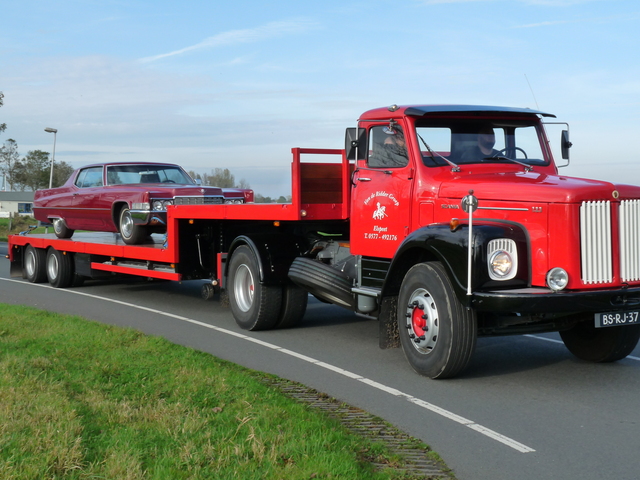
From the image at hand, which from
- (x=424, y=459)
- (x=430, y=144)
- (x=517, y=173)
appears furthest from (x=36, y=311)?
(x=424, y=459)

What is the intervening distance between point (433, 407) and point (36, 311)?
680cm

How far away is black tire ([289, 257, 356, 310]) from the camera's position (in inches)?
340

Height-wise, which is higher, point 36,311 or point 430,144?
point 430,144

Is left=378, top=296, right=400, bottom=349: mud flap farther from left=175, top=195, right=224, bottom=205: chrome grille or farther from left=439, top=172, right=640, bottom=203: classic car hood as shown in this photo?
left=175, top=195, right=224, bottom=205: chrome grille

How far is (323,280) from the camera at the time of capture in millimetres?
8828

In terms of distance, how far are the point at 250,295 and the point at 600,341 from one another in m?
4.45

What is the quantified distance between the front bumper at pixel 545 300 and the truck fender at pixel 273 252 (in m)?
3.72

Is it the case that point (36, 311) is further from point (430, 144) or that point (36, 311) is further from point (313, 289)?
point (430, 144)

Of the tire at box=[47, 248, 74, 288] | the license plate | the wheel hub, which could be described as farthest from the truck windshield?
the tire at box=[47, 248, 74, 288]

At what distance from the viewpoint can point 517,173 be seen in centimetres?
769

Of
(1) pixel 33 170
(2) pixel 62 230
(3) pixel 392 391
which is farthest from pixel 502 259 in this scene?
(1) pixel 33 170

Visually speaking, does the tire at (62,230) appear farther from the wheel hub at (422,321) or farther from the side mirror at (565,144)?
the side mirror at (565,144)

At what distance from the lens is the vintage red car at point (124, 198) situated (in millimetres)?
12461

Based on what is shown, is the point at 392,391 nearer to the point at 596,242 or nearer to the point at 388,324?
the point at 388,324
